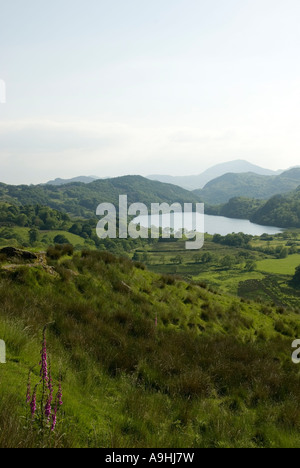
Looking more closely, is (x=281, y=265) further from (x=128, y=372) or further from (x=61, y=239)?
(x=128, y=372)

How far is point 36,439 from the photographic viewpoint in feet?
9.34

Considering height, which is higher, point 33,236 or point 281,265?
point 33,236

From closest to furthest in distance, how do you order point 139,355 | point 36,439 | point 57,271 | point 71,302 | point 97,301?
point 36,439 → point 139,355 → point 71,302 → point 97,301 → point 57,271

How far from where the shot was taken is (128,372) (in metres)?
5.62

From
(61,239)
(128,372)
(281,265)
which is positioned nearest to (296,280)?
(281,265)

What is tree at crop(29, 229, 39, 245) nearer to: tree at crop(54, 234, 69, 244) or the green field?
tree at crop(54, 234, 69, 244)

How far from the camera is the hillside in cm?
370

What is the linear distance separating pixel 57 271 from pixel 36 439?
7.34 m

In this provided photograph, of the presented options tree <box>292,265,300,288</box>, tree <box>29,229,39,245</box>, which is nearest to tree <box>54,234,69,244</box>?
tree <box>29,229,39,245</box>

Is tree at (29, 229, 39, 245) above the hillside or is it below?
below

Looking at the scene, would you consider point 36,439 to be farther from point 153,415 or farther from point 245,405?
point 245,405

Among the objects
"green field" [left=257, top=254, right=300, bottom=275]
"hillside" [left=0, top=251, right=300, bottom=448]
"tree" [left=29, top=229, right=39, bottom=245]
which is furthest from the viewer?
"tree" [left=29, top=229, right=39, bottom=245]
